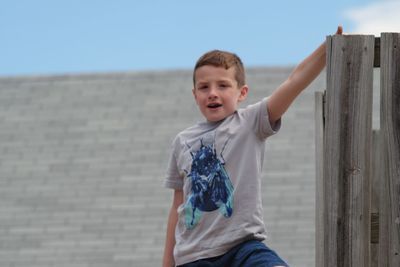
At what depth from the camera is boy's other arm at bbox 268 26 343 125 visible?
407 centimetres

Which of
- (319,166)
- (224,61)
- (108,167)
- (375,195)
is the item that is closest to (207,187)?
(224,61)

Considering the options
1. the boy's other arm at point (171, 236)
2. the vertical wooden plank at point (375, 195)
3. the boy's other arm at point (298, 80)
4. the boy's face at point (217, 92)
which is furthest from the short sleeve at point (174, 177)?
the vertical wooden plank at point (375, 195)

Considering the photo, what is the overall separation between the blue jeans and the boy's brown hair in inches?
27.1

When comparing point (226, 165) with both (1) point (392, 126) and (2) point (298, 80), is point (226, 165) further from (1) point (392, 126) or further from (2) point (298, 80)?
(1) point (392, 126)

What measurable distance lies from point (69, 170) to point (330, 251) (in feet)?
40.5

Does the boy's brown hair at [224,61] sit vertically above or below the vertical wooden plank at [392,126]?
above

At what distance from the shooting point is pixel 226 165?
4211mm

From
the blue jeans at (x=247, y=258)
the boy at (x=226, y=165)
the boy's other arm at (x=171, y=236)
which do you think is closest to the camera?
the blue jeans at (x=247, y=258)

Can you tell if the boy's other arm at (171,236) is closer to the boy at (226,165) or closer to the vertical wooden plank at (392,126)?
the boy at (226,165)

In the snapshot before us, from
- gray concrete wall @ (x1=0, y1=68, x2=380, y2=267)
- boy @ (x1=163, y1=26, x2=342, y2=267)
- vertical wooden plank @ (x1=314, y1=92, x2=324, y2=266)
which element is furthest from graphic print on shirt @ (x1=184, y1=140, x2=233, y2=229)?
gray concrete wall @ (x1=0, y1=68, x2=380, y2=267)

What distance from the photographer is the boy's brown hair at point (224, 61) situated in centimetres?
435

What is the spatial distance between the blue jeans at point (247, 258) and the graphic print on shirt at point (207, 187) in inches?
5.6

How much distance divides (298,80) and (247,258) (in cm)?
70

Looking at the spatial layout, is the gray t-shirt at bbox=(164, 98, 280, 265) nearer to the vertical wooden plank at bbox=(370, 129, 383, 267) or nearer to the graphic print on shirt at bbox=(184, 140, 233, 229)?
the graphic print on shirt at bbox=(184, 140, 233, 229)
